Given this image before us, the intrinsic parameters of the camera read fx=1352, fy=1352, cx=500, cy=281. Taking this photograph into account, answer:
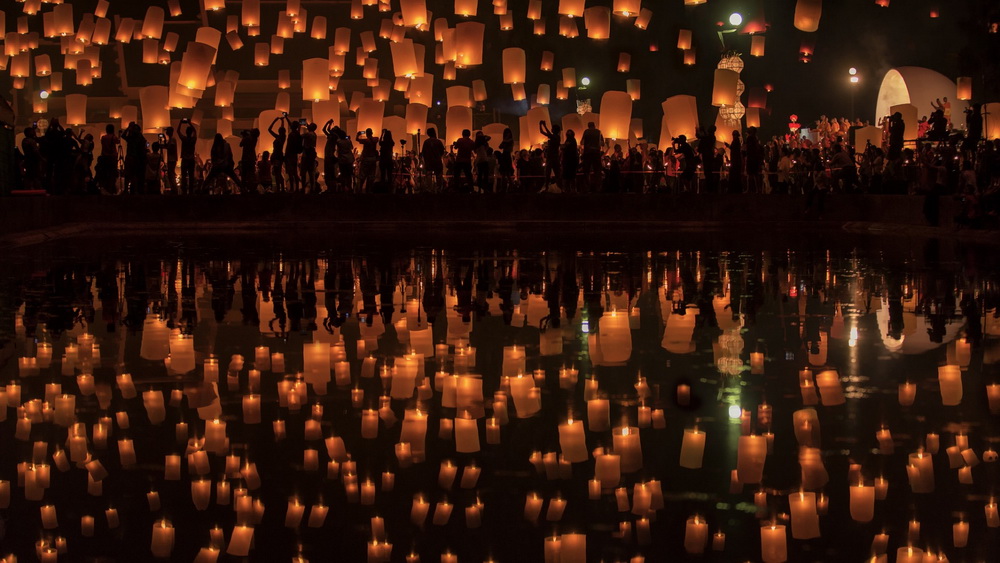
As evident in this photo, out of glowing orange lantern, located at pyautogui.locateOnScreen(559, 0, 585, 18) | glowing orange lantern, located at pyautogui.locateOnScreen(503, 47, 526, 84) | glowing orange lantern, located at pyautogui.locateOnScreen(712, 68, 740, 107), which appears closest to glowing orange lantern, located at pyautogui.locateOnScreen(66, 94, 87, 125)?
glowing orange lantern, located at pyautogui.locateOnScreen(503, 47, 526, 84)

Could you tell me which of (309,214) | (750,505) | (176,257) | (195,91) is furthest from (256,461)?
(195,91)

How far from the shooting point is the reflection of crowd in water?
7223mm

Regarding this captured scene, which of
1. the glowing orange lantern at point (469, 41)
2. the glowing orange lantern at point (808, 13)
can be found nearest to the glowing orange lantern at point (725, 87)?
the glowing orange lantern at point (808, 13)

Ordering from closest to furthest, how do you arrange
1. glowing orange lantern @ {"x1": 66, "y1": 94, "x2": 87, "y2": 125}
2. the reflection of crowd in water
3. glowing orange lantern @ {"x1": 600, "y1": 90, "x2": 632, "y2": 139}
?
1. the reflection of crowd in water
2. glowing orange lantern @ {"x1": 600, "y1": 90, "x2": 632, "y2": 139}
3. glowing orange lantern @ {"x1": 66, "y1": 94, "x2": 87, "y2": 125}

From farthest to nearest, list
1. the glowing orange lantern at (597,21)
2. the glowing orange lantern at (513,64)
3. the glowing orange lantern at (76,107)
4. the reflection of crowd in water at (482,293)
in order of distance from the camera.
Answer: the glowing orange lantern at (76,107) < the glowing orange lantern at (513,64) < the glowing orange lantern at (597,21) < the reflection of crowd in water at (482,293)

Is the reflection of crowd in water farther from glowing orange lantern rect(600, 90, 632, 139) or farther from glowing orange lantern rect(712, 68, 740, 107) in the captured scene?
glowing orange lantern rect(712, 68, 740, 107)

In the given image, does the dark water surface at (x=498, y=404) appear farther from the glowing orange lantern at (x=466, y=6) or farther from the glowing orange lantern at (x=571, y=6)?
the glowing orange lantern at (x=466, y=6)

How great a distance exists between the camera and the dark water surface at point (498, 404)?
3119mm

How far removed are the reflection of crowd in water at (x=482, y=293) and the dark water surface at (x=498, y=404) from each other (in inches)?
1.8

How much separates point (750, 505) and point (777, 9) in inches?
1541

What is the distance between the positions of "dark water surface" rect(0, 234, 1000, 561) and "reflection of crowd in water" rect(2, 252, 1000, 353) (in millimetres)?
44

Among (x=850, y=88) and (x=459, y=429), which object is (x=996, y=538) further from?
(x=850, y=88)

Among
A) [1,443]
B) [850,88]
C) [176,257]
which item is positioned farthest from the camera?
[850,88]

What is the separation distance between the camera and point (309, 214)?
2069 centimetres
